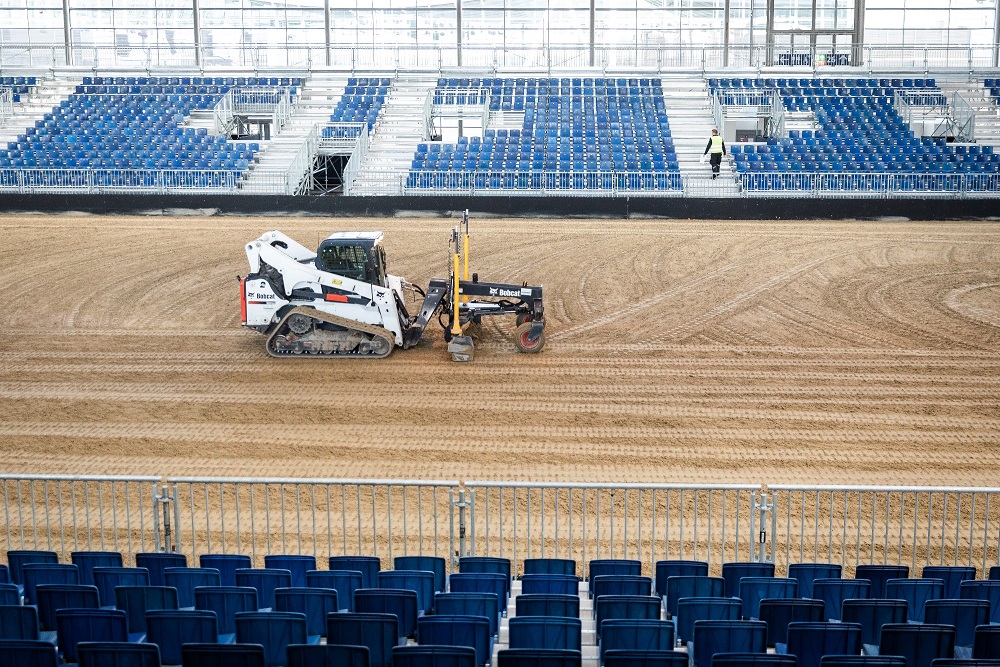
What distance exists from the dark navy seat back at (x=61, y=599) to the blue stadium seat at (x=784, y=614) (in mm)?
5041

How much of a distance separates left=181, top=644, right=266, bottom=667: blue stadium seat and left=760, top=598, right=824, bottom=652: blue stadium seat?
3.74m

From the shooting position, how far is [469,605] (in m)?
9.09

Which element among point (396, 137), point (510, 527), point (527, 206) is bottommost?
point (510, 527)

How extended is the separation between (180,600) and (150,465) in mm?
6493

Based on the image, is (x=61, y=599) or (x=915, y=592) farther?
(x=915, y=592)

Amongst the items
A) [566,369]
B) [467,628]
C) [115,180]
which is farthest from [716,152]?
[467,628]

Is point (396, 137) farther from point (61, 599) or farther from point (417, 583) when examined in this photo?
point (61, 599)

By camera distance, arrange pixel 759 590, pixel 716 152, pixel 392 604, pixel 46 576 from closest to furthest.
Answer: pixel 392 604, pixel 759 590, pixel 46 576, pixel 716 152

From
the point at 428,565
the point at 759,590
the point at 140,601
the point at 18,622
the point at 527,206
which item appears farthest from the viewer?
the point at 527,206

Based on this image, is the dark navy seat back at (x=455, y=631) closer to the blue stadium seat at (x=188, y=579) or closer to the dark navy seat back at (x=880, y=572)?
the blue stadium seat at (x=188, y=579)

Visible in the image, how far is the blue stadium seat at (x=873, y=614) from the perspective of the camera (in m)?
8.81

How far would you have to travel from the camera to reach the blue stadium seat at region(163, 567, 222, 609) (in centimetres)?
973

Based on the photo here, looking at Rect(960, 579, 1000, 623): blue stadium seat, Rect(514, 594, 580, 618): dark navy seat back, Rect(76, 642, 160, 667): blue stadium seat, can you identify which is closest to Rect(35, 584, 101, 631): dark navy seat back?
Rect(76, 642, 160, 667): blue stadium seat

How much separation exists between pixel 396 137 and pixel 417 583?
3468 cm
